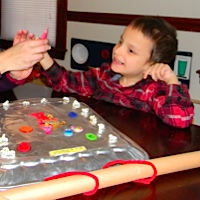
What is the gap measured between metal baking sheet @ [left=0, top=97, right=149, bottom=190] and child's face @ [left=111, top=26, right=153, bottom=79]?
0.39 m

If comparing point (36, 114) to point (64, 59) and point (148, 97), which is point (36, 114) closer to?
point (148, 97)

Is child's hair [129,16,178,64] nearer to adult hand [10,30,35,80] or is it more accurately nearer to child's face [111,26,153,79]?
child's face [111,26,153,79]

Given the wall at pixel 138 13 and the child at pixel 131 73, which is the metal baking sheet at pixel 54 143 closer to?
the child at pixel 131 73

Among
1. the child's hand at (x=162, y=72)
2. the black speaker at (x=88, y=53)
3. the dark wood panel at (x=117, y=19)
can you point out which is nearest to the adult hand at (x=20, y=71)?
the child's hand at (x=162, y=72)

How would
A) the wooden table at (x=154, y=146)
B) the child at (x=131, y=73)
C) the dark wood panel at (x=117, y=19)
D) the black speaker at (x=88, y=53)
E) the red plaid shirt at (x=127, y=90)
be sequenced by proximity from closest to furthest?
the wooden table at (x=154, y=146) → the red plaid shirt at (x=127, y=90) → the child at (x=131, y=73) → the dark wood panel at (x=117, y=19) → the black speaker at (x=88, y=53)

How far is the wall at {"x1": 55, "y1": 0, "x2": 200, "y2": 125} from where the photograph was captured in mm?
1985

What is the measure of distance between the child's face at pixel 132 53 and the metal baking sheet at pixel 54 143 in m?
0.39

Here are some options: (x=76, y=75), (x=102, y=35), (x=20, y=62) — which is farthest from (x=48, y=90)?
(x=102, y=35)

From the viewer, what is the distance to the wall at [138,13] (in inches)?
78.2

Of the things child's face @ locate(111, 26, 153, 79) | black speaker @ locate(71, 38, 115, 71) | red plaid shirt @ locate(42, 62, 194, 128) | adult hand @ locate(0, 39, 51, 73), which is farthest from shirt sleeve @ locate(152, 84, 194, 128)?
black speaker @ locate(71, 38, 115, 71)

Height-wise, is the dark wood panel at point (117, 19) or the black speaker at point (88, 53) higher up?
the dark wood panel at point (117, 19)

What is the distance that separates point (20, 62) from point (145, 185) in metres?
0.60

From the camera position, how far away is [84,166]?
0.73 m

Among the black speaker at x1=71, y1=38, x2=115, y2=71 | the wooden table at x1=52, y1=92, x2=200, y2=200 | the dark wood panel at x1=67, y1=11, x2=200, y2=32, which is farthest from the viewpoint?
the black speaker at x1=71, y1=38, x2=115, y2=71
